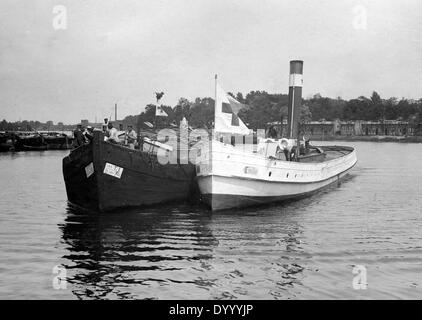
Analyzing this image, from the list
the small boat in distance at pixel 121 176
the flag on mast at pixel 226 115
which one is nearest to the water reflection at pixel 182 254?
the small boat in distance at pixel 121 176

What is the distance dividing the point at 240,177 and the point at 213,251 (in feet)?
18.6

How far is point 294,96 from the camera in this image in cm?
2522

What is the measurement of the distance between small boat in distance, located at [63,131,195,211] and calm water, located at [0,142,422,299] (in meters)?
0.60

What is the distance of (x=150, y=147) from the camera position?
61.5 ft

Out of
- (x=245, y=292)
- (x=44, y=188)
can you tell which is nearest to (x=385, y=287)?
(x=245, y=292)

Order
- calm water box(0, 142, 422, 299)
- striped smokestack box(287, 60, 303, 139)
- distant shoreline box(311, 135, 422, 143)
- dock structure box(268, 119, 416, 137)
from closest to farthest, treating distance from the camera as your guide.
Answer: calm water box(0, 142, 422, 299) → striped smokestack box(287, 60, 303, 139) → distant shoreline box(311, 135, 422, 143) → dock structure box(268, 119, 416, 137)

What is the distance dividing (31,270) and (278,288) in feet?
17.4

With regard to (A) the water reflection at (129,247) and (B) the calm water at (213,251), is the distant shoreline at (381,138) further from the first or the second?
(A) the water reflection at (129,247)

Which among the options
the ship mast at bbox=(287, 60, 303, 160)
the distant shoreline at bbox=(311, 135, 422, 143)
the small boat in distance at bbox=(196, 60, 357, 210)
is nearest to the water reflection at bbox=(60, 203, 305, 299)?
the small boat in distance at bbox=(196, 60, 357, 210)

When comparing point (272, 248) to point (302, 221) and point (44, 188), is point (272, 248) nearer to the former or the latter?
point (302, 221)

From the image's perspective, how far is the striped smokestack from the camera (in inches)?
989

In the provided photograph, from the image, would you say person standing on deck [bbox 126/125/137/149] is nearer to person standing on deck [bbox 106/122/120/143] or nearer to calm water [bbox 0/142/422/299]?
person standing on deck [bbox 106/122/120/143]

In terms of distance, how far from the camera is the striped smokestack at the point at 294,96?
25109mm

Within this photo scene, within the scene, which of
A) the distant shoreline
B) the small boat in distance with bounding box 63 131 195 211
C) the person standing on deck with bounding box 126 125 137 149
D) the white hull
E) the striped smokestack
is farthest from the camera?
the distant shoreline
